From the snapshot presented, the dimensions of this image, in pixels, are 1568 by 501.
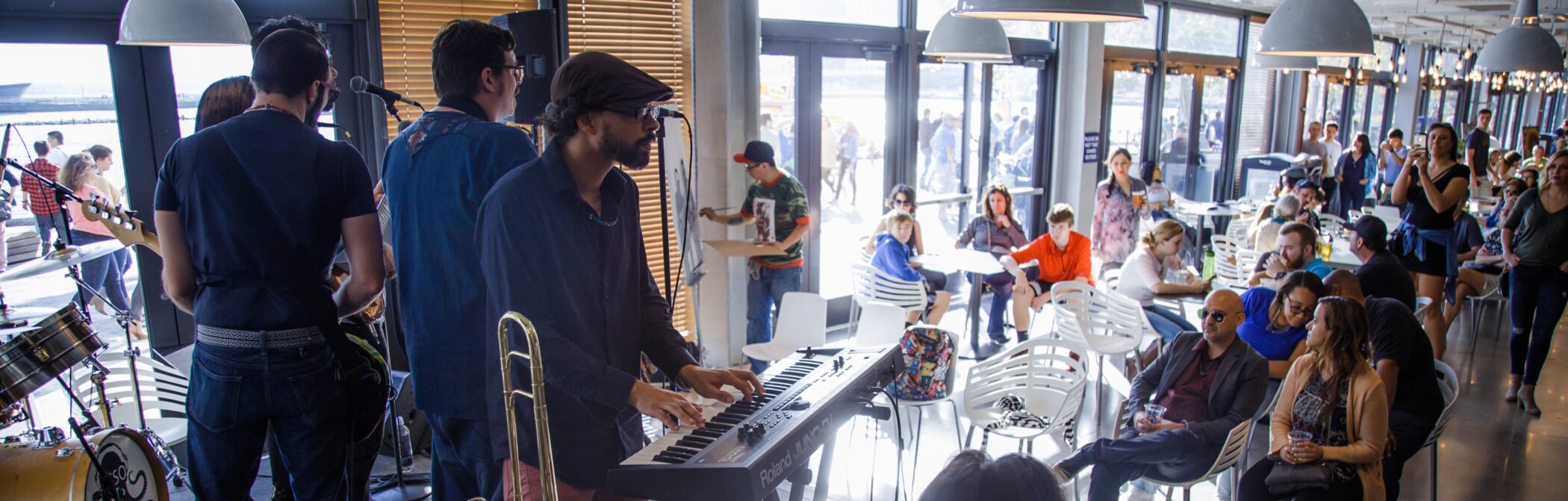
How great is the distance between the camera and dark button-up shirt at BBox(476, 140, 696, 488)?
5.86 feet

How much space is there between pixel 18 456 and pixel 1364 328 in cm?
427

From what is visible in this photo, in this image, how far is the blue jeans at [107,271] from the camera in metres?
4.21

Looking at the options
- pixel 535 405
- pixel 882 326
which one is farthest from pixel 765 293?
pixel 535 405

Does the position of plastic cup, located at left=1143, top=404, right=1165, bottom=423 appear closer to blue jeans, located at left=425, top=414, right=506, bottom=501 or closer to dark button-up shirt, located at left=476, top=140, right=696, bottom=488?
dark button-up shirt, located at left=476, top=140, right=696, bottom=488

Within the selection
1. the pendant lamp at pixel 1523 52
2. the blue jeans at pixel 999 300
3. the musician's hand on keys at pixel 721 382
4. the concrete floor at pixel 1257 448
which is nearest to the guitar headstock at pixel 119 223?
the concrete floor at pixel 1257 448

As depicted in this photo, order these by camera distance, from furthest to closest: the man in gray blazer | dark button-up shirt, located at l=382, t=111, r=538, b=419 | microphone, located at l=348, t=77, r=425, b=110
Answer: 1. the man in gray blazer
2. microphone, located at l=348, t=77, r=425, b=110
3. dark button-up shirt, located at l=382, t=111, r=538, b=419

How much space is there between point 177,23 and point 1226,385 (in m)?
4.04

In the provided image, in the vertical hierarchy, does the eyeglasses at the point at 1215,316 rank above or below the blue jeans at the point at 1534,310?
above

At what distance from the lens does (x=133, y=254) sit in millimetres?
4262

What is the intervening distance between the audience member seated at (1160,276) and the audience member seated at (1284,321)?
1.09 m

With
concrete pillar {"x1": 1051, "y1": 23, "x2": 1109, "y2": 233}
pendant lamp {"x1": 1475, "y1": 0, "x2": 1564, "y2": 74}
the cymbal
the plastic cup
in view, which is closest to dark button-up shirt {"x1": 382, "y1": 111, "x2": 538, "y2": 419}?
the cymbal

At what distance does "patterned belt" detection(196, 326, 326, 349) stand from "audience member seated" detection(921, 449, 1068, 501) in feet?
5.22

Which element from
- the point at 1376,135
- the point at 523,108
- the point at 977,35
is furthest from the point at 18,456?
the point at 1376,135

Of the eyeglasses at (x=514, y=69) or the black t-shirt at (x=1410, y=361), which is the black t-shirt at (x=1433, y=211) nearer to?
the black t-shirt at (x=1410, y=361)
